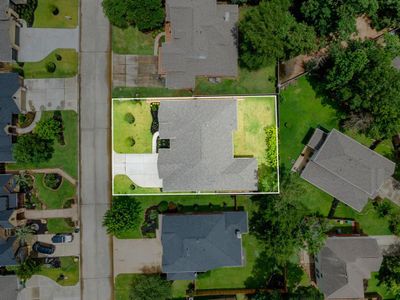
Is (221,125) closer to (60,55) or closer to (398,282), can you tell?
(60,55)

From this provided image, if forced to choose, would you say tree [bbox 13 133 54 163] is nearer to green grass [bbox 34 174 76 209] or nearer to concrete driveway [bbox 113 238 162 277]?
green grass [bbox 34 174 76 209]

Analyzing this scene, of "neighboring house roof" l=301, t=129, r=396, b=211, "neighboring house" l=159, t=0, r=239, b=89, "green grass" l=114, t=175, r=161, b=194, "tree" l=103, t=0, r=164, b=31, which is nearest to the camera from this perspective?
"tree" l=103, t=0, r=164, b=31

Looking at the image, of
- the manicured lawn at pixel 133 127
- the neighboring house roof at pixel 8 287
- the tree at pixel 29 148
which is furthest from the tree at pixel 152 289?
the tree at pixel 29 148

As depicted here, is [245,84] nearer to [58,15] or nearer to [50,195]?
[58,15]

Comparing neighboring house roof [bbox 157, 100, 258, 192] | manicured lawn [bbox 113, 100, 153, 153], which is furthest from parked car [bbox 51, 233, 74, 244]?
neighboring house roof [bbox 157, 100, 258, 192]

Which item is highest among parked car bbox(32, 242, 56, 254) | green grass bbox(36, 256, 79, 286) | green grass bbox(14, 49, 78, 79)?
green grass bbox(14, 49, 78, 79)

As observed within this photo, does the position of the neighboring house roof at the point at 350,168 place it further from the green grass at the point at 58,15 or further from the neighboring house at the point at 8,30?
the neighboring house at the point at 8,30

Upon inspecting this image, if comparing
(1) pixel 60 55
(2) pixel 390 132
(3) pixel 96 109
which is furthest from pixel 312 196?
(1) pixel 60 55
